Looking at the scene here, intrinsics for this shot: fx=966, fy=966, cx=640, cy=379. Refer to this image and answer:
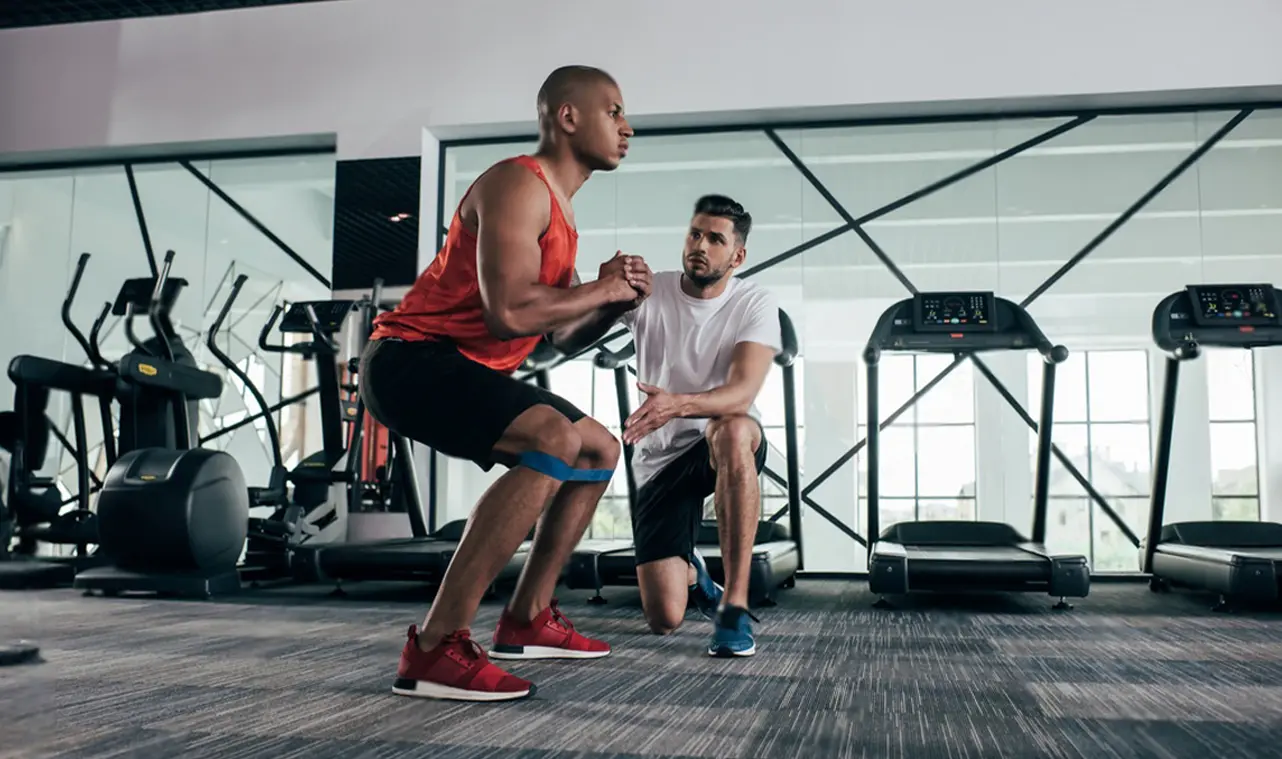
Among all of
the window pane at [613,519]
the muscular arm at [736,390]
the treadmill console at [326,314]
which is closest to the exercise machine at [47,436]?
the treadmill console at [326,314]

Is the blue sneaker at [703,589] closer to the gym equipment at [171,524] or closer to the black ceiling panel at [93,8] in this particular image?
the gym equipment at [171,524]

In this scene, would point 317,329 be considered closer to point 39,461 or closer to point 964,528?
point 39,461

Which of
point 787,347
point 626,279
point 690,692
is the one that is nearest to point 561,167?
point 626,279

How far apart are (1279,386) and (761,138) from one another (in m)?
3.02

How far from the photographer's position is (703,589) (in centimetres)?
299

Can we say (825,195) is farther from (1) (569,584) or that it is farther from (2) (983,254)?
(1) (569,584)

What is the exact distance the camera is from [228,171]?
6418 millimetres

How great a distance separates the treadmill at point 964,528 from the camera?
3594mm

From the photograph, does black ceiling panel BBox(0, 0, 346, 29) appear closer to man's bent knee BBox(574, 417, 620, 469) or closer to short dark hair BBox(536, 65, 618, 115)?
short dark hair BBox(536, 65, 618, 115)

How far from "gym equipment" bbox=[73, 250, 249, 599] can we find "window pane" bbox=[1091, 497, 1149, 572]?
423 cm

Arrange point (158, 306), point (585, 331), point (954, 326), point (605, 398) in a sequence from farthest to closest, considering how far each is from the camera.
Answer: point (605, 398), point (158, 306), point (954, 326), point (585, 331)

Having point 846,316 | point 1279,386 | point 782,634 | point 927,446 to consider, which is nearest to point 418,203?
point 846,316

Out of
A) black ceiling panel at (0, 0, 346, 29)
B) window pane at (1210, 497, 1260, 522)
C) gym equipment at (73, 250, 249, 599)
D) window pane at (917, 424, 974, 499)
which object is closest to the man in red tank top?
gym equipment at (73, 250, 249, 599)

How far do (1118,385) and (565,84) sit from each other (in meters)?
4.14
